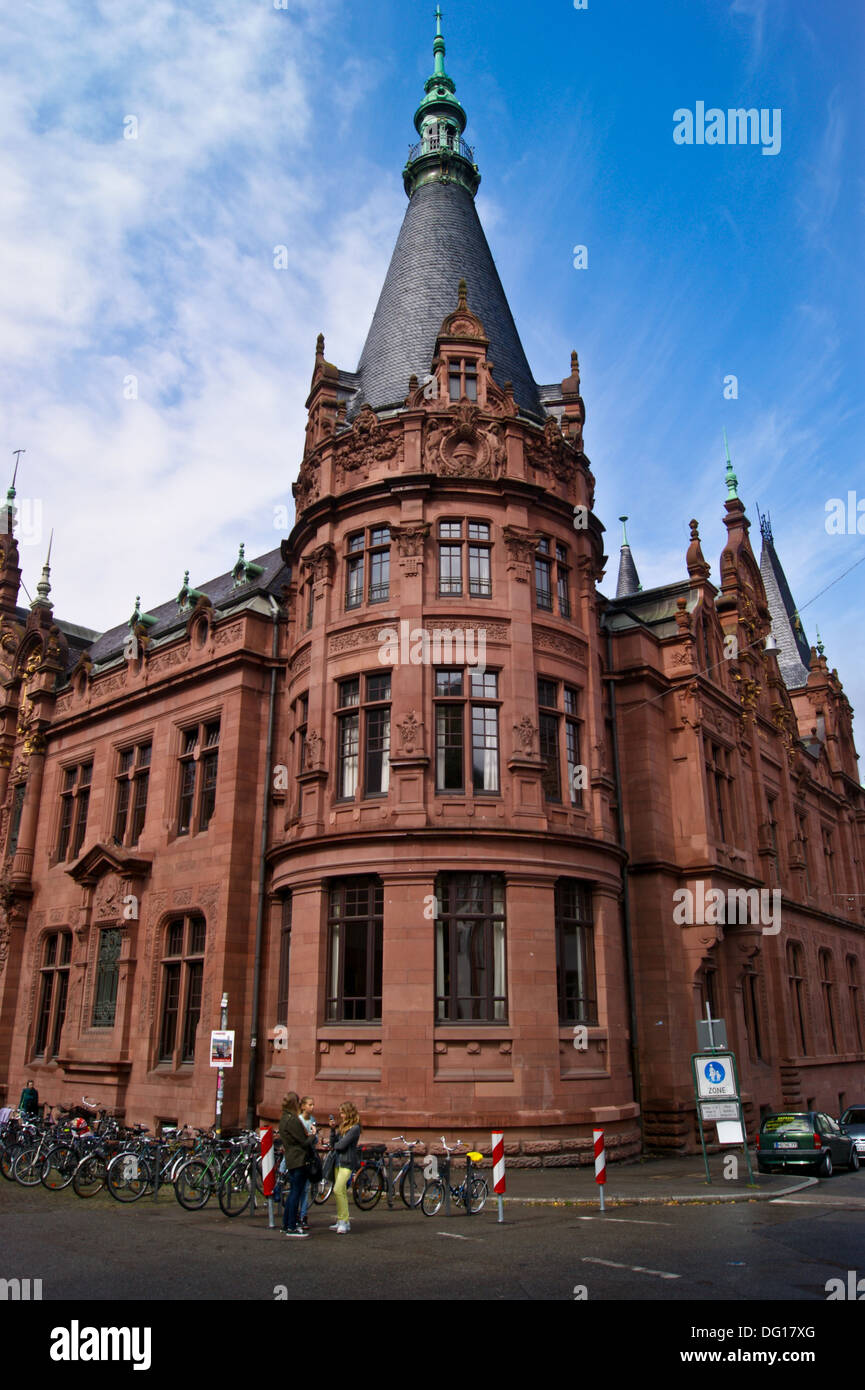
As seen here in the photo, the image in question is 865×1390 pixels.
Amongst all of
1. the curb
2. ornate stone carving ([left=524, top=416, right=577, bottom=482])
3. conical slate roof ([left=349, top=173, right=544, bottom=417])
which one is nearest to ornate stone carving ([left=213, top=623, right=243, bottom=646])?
conical slate roof ([left=349, top=173, right=544, bottom=417])

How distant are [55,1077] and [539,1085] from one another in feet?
58.6

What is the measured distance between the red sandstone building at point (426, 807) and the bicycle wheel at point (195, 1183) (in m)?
5.38

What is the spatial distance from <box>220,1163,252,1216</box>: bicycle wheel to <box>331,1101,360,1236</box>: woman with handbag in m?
1.81

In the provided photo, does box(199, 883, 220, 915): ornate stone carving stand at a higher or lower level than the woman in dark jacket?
higher

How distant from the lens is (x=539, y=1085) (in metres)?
21.5

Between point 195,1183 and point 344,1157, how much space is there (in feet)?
10.6

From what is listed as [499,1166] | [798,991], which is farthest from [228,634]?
[798,991]

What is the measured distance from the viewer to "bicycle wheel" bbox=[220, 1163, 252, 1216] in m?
15.3

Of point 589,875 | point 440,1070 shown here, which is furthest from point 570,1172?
point 589,875

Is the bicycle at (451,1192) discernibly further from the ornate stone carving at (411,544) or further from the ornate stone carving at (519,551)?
the ornate stone carving at (519,551)

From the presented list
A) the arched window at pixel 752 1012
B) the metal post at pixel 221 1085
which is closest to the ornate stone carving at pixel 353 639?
the metal post at pixel 221 1085

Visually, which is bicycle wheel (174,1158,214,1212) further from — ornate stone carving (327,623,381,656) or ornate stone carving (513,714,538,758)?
ornate stone carving (327,623,381,656)

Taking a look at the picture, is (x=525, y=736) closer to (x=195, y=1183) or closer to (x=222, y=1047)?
(x=222, y=1047)
